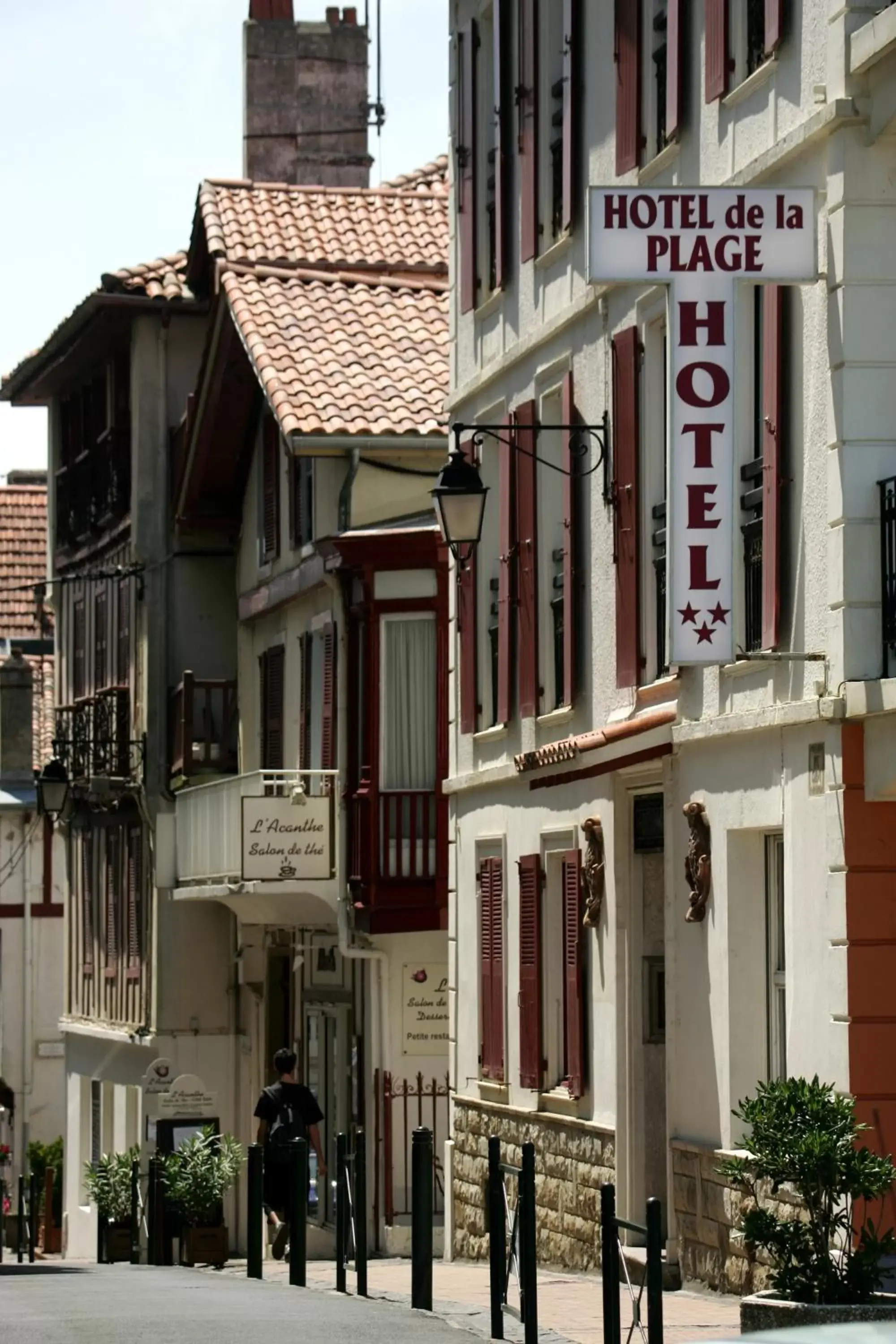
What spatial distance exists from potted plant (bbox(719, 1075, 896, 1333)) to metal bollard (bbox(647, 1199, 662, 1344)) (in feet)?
3.41

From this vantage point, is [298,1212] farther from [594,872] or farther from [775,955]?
[775,955]

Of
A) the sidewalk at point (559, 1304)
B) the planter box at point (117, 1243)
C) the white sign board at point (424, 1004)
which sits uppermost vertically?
the white sign board at point (424, 1004)

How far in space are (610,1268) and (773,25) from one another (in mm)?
6746

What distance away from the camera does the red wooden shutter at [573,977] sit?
19.3m

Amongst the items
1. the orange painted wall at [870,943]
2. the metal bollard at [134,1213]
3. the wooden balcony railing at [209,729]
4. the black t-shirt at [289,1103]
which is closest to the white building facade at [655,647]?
the orange painted wall at [870,943]

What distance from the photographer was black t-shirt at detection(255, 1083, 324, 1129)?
21375mm

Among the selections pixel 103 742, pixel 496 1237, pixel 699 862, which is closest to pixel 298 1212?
pixel 699 862

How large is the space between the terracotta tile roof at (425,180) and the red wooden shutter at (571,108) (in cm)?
1456

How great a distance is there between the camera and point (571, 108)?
65.1 feet

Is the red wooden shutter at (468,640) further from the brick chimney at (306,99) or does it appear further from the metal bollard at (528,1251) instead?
the brick chimney at (306,99)

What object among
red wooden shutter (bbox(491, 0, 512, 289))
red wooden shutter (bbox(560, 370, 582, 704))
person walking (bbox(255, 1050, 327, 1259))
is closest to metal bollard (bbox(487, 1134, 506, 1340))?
red wooden shutter (bbox(560, 370, 582, 704))

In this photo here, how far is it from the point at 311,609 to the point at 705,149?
13.7 meters

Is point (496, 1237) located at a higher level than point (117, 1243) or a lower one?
higher

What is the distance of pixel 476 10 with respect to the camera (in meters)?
22.9
